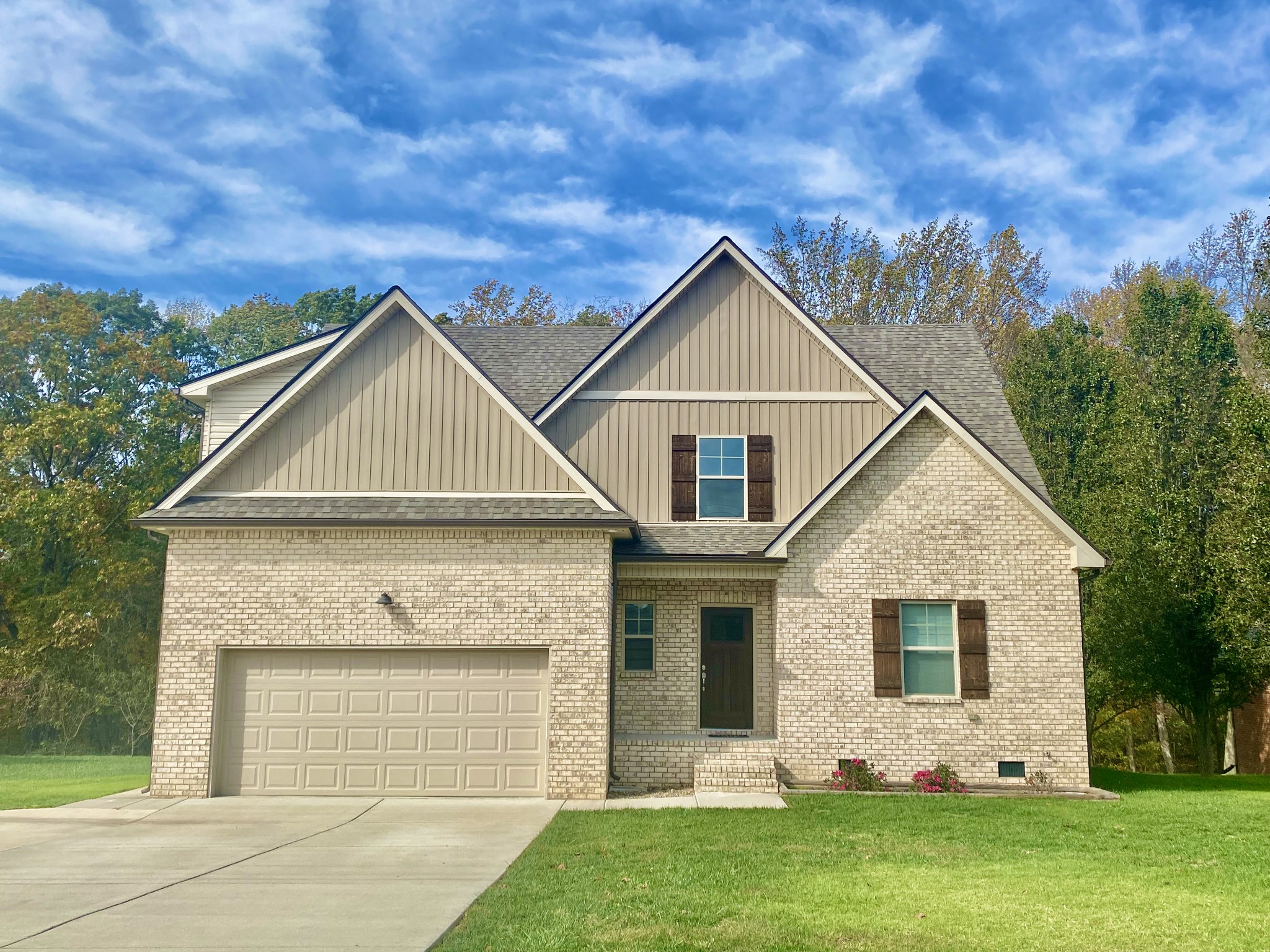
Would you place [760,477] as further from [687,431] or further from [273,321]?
[273,321]

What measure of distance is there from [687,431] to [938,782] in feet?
22.1

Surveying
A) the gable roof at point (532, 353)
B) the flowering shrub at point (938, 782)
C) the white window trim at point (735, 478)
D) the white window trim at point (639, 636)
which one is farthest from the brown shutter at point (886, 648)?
the gable roof at point (532, 353)

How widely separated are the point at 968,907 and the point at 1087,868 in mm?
2149

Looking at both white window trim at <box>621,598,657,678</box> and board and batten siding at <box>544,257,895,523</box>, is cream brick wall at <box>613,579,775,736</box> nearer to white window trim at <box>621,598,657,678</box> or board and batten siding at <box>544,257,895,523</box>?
white window trim at <box>621,598,657,678</box>

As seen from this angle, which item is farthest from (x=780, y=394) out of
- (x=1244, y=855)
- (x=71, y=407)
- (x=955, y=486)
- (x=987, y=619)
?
(x=71, y=407)

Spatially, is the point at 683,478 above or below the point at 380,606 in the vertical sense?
above

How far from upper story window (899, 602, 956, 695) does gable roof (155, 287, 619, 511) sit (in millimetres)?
4693

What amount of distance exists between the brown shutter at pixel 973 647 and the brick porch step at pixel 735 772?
307 centimetres

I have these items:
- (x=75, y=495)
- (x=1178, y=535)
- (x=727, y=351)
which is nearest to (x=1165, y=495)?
(x=1178, y=535)

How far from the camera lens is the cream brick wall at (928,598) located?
1479cm

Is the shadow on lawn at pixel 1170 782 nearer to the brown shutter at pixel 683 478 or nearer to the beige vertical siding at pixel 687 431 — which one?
the beige vertical siding at pixel 687 431

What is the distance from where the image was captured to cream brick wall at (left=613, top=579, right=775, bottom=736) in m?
16.3

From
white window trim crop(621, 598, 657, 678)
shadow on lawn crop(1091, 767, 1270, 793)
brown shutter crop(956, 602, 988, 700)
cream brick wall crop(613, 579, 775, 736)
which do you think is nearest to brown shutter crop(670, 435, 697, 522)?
cream brick wall crop(613, 579, 775, 736)

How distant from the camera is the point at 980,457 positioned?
1545 cm
